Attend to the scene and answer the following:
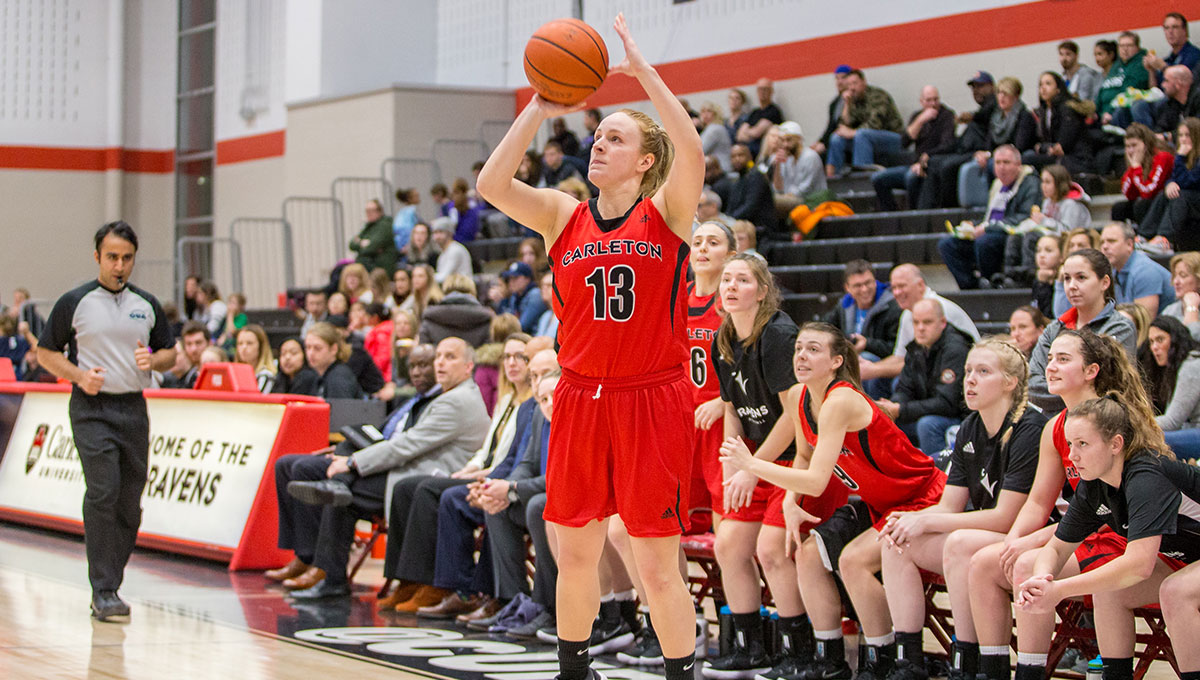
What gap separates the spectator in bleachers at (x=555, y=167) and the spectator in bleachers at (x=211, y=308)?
4.65 meters

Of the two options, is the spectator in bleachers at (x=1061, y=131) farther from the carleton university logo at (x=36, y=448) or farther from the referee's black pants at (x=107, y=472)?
the carleton university logo at (x=36, y=448)

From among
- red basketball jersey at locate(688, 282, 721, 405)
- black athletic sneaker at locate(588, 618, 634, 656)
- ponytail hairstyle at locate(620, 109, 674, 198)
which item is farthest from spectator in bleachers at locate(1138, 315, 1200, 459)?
ponytail hairstyle at locate(620, 109, 674, 198)

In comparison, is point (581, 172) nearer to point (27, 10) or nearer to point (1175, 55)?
point (1175, 55)

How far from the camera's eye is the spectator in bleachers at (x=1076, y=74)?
10.7 m

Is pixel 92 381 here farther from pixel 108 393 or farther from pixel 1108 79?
pixel 1108 79

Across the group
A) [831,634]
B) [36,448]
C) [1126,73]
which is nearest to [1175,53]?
[1126,73]

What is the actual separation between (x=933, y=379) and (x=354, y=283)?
7.46 m

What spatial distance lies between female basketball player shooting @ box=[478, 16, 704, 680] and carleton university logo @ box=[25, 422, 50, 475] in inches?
278

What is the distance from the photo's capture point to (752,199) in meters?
11.1

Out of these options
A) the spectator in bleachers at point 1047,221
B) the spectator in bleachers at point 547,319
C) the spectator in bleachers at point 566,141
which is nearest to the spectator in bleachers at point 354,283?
the spectator in bleachers at point 566,141

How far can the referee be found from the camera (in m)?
6.17

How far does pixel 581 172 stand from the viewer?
14.1 m

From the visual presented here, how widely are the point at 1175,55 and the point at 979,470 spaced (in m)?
6.57

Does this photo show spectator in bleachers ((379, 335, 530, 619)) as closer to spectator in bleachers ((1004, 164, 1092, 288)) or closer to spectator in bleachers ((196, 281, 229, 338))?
spectator in bleachers ((1004, 164, 1092, 288))
